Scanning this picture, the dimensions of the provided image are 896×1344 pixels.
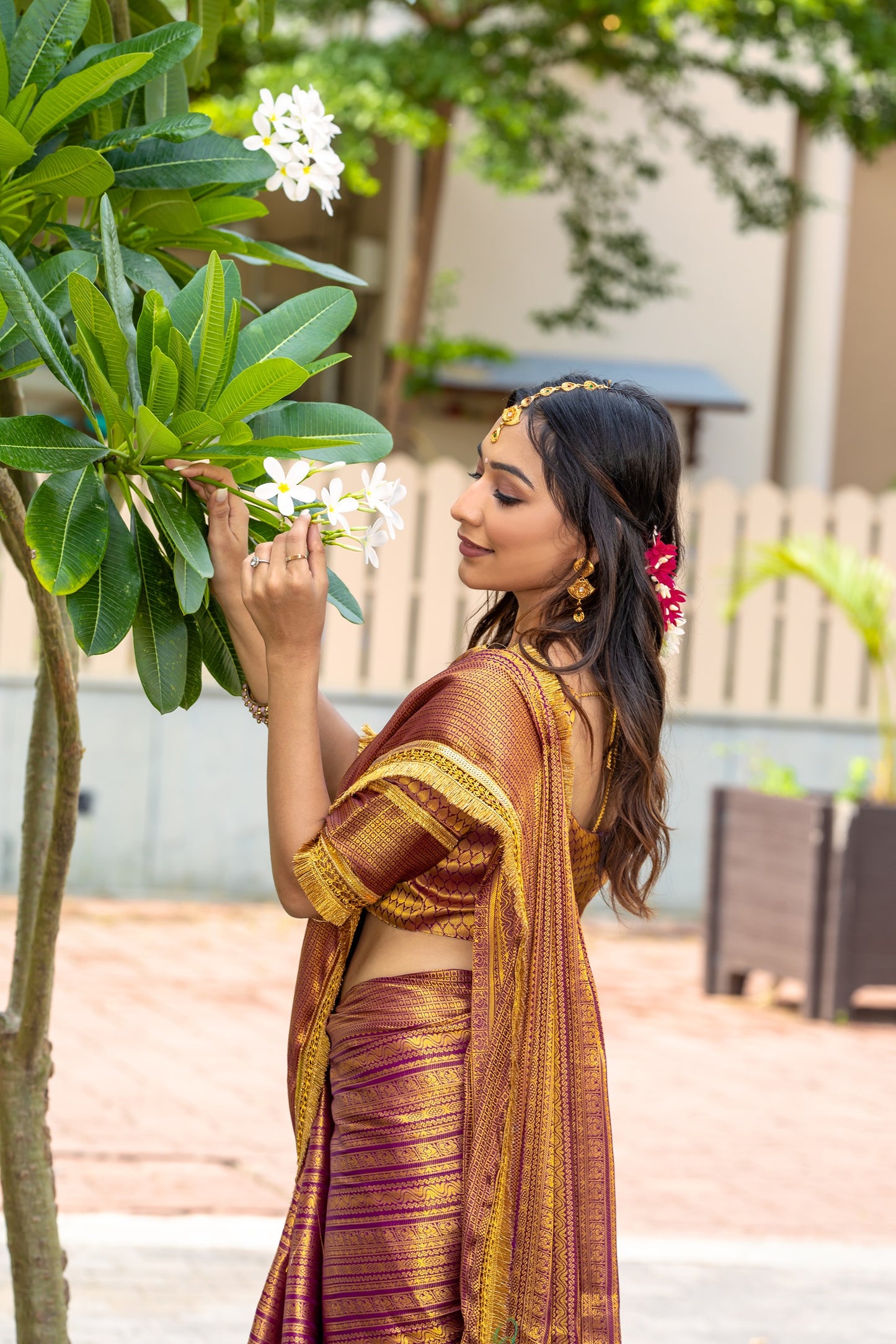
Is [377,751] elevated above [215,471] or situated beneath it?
situated beneath

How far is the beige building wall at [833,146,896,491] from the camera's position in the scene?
15867 millimetres

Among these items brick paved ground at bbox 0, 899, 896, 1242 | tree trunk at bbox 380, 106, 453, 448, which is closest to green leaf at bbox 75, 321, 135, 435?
brick paved ground at bbox 0, 899, 896, 1242

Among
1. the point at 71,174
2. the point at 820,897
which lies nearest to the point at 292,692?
the point at 71,174

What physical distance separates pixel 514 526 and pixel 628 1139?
3580 millimetres

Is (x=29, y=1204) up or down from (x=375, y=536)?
down

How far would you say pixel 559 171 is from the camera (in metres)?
11.9

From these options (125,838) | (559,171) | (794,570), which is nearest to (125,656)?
(125,838)

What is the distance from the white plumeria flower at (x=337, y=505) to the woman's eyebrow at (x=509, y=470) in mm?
196

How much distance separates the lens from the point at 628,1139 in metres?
5.16

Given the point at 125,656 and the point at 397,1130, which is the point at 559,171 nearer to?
the point at 125,656

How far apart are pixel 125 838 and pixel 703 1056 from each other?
3.67m

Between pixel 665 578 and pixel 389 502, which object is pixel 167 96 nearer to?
pixel 389 502

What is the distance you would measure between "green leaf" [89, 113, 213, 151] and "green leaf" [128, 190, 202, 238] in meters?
0.08

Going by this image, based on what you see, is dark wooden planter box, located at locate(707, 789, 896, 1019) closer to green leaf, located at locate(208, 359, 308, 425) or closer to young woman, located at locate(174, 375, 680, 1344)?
young woman, located at locate(174, 375, 680, 1344)
